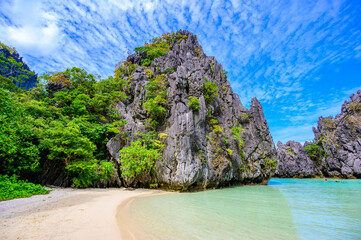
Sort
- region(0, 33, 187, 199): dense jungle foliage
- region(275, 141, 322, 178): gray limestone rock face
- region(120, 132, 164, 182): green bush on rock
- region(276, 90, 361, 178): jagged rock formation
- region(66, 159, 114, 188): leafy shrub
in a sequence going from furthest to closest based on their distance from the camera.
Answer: region(275, 141, 322, 178): gray limestone rock face, region(276, 90, 361, 178): jagged rock formation, region(120, 132, 164, 182): green bush on rock, region(66, 159, 114, 188): leafy shrub, region(0, 33, 187, 199): dense jungle foliage

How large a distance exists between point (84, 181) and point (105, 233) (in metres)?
12.3

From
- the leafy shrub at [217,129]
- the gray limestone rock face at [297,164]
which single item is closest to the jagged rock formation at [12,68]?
the leafy shrub at [217,129]

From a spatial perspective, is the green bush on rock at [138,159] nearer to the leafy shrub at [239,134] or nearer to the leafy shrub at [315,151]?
the leafy shrub at [239,134]

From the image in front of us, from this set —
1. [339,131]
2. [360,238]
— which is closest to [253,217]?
[360,238]

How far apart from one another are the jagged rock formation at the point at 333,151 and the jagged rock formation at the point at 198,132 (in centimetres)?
2967

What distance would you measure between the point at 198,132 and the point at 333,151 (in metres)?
48.1

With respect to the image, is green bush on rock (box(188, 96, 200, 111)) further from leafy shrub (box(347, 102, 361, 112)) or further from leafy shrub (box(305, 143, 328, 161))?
leafy shrub (box(347, 102, 361, 112))

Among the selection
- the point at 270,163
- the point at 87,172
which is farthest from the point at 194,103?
the point at 270,163

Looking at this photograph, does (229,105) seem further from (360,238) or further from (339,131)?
(339,131)

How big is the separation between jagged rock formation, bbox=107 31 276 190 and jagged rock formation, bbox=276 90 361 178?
29.7 meters

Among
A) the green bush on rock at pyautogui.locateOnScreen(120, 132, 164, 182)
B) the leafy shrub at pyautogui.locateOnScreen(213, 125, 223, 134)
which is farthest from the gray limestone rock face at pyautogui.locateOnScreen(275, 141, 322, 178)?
the green bush on rock at pyautogui.locateOnScreen(120, 132, 164, 182)

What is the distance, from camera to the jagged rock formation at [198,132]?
1502 centimetres

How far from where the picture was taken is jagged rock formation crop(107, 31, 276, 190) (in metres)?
15.0

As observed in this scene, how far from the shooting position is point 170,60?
2402cm
